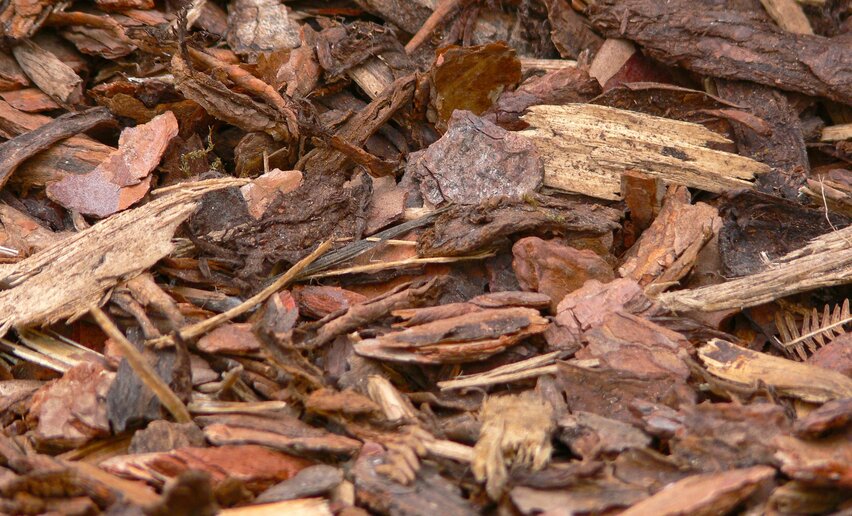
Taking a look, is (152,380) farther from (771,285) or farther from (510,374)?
(771,285)

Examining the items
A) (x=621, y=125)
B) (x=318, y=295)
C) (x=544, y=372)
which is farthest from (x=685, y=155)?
(x=318, y=295)

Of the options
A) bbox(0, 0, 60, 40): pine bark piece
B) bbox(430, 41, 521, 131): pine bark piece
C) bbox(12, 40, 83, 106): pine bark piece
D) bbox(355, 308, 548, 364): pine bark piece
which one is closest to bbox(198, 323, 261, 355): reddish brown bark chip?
bbox(355, 308, 548, 364): pine bark piece

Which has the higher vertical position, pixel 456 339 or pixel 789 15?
pixel 789 15

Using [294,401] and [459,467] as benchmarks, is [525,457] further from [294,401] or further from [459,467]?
[294,401]

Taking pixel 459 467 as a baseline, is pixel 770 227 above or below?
above

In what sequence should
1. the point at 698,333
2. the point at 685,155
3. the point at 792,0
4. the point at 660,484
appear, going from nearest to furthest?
1. the point at 660,484
2. the point at 698,333
3. the point at 685,155
4. the point at 792,0

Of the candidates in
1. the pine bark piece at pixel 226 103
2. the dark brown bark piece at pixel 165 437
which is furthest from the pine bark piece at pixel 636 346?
the pine bark piece at pixel 226 103

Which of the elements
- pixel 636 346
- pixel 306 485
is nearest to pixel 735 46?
pixel 636 346
